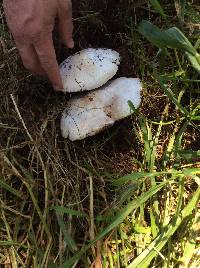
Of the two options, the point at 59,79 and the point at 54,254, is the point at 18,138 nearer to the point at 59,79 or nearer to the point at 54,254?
the point at 59,79

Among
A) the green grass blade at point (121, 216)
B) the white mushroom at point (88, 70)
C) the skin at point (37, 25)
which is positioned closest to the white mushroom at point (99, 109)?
the white mushroom at point (88, 70)

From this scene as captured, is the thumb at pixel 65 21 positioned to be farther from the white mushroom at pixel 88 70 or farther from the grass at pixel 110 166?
the grass at pixel 110 166

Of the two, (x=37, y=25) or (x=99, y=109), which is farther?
(x=99, y=109)

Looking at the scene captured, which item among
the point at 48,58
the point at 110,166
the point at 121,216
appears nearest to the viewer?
the point at 121,216

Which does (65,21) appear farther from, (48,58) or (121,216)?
(121,216)

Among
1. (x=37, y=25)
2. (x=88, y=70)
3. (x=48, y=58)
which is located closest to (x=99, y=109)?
(x=88, y=70)
